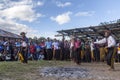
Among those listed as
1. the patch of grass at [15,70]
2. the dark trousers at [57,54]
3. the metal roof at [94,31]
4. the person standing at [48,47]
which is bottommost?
the patch of grass at [15,70]

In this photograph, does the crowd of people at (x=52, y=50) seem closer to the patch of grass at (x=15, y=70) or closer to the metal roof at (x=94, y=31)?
the metal roof at (x=94, y=31)

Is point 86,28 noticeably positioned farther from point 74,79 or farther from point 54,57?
point 74,79

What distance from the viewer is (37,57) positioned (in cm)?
2769

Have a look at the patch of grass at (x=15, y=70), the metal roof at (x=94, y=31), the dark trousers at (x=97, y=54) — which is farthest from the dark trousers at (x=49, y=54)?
the patch of grass at (x=15, y=70)

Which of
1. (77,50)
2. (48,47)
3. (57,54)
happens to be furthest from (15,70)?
(57,54)

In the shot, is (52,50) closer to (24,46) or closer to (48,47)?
(48,47)

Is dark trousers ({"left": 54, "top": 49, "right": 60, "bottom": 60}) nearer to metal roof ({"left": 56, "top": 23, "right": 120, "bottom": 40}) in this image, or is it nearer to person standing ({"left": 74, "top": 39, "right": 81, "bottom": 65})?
metal roof ({"left": 56, "top": 23, "right": 120, "bottom": 40})

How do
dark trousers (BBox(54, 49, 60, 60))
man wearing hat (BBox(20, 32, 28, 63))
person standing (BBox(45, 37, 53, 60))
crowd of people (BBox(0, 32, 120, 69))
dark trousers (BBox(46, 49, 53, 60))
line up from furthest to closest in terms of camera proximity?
dark trousers (BBox(54, 49, 60, 60)) → dark trousers (BBox(46, 49, 53, 60)) → person standing (BBox(45, 37, 53, 60)) → crowd of people (BBox(0, 32, 120, 69)) → man wearing hat (BBox(20, 32, 28, 63))

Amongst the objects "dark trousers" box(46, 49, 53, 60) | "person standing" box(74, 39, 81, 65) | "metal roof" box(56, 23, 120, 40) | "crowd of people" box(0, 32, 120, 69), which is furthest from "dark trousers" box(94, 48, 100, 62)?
"person standing" box(74, 39, 81, 65)

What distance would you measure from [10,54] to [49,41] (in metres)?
3.40

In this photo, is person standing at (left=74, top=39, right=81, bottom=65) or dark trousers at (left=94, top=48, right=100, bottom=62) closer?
person standing at (left=74, top=39, right=81, bottom=65)

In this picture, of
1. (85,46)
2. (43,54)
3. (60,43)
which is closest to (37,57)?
(43,54)

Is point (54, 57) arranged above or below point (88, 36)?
below

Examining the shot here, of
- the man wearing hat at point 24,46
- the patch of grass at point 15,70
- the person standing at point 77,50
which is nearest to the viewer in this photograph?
the patch of grass at point 15,70
